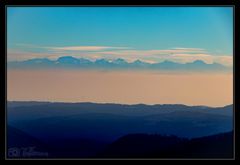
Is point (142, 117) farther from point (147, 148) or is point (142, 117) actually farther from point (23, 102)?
point (23, 102)

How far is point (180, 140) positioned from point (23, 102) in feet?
6.91

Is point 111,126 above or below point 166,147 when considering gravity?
above

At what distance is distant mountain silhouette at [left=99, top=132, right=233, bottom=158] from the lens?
8180mm

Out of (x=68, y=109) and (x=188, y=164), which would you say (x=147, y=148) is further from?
(x=68, y=109)

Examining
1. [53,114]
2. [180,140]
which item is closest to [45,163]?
[53,114]

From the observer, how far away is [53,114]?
827cm

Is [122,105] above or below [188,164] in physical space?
above

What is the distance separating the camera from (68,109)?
823 centimetres

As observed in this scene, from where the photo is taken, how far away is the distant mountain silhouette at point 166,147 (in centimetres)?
818

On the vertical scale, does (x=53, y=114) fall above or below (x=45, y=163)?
above

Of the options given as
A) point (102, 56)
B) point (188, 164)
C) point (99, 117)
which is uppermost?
point (102, 56)

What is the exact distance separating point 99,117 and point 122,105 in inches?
13.4

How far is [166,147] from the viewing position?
8227mm
